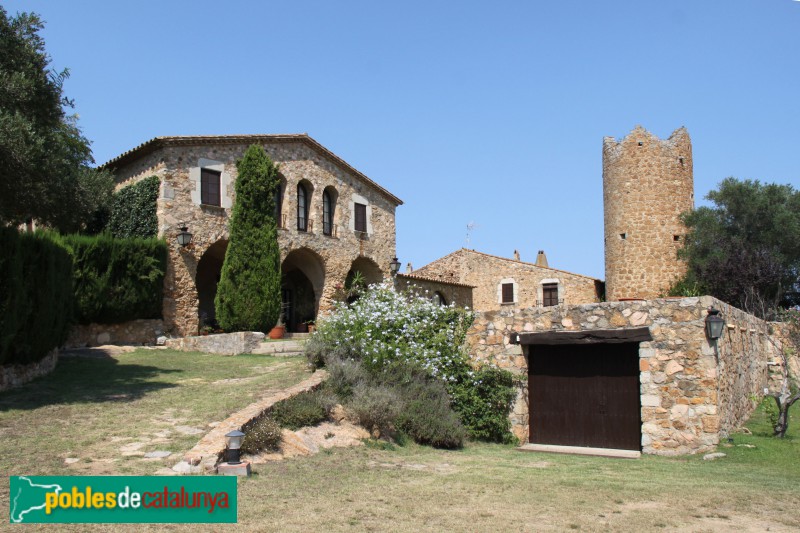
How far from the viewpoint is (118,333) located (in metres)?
18.2

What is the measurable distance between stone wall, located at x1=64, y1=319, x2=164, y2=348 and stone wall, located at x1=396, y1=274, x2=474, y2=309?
1020 centimetres

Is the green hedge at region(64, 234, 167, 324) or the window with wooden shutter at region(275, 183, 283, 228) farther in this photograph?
the window with wooden shutter at region(275, 183, 283, 228)

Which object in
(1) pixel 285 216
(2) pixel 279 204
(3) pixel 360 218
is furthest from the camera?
(3) pixel 360 218

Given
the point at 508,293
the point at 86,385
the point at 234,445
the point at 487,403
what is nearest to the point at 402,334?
the point at 487,403

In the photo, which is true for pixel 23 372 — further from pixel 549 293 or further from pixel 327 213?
pixel 549 293

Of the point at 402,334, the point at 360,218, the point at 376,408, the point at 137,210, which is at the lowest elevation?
the point at 376,408

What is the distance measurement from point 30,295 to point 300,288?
46.6 ft

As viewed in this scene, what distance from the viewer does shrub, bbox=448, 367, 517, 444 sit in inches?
460

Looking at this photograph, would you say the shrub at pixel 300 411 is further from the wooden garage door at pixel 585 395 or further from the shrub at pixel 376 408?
the wooden garage door at pixel 585 395

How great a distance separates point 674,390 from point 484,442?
11.0ft

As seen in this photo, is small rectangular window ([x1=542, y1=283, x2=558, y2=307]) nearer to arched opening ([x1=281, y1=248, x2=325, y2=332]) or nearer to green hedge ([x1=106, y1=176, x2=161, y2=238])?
arched opening ([x1=281, y1=248, x2=325, y2=332])

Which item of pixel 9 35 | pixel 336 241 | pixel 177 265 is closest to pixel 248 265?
pixel 177 265

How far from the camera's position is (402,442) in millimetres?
10164

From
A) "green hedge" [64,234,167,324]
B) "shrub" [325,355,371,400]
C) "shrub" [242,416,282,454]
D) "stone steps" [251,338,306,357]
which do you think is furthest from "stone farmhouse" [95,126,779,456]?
"shrub" [242,416,282,454]
